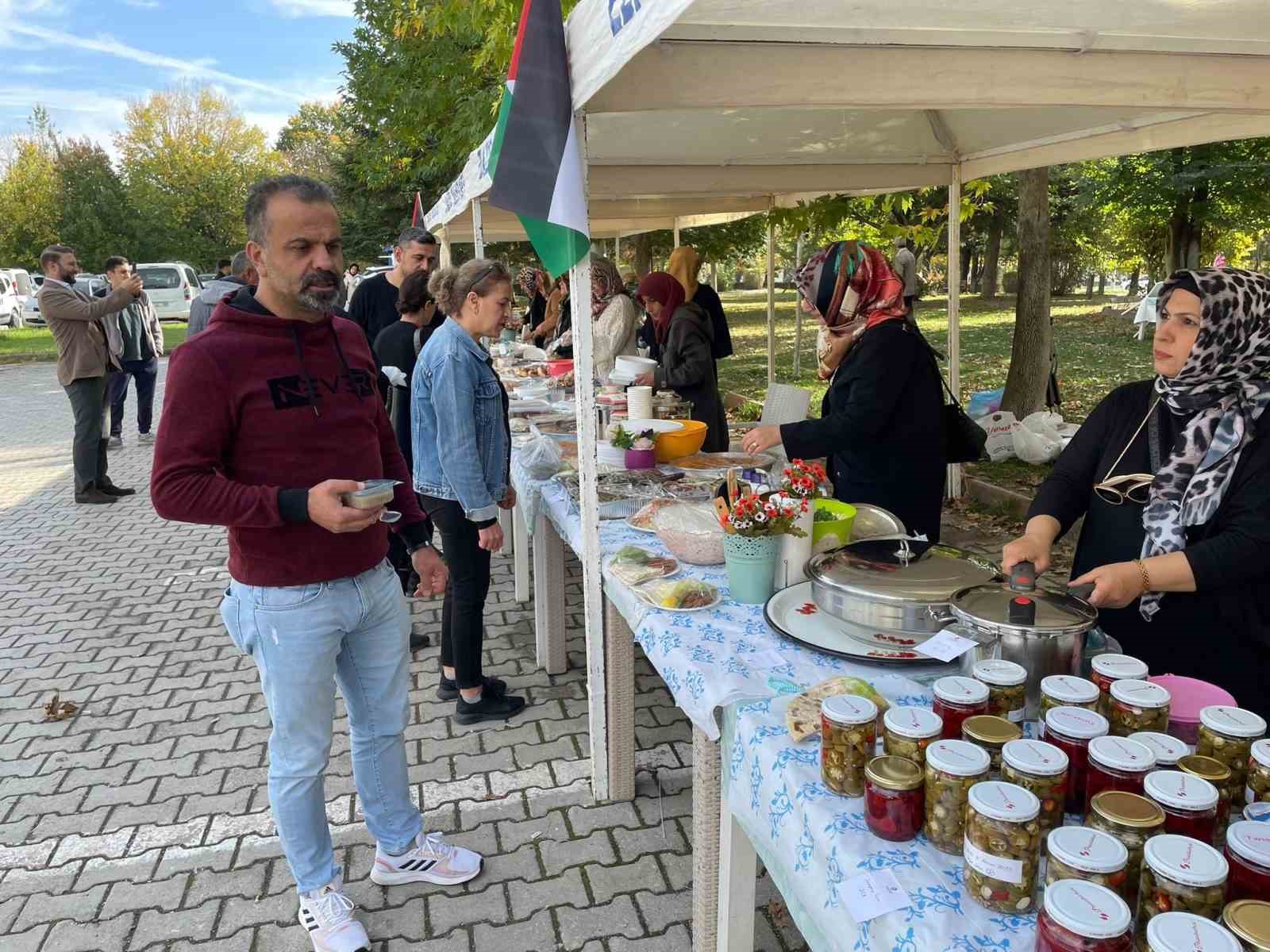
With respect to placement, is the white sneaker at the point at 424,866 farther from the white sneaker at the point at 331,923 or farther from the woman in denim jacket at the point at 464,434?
the woman in denim jacket at the point at 464,434

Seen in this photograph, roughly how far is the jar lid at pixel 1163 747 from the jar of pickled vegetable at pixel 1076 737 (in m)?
0.05

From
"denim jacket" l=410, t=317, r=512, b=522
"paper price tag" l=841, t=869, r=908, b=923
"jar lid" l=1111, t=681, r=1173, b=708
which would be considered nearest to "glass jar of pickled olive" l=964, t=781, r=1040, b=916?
"paper price tag" l=841, t=869, r=908, b=923

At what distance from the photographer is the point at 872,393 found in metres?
2.74

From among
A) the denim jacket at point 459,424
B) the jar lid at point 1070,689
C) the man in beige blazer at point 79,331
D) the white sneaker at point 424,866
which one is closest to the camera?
the jar lid at point 1070,689

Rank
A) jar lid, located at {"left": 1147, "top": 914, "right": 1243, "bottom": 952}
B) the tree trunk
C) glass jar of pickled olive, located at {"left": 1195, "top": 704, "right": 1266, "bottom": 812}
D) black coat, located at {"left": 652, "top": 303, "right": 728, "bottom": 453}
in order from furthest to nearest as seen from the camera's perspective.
A: the tree trunk → black coat, located at {"left": 652, "top": 303, "right": 728, "bottom": 453} → glass jar of pickled olive, located at {"left": 1195, "top": 704, "right": 1266, "bottom": 812} → jar lid, located at {"left": 1147, "top": 914, "right": 1243, "bottom": 952}

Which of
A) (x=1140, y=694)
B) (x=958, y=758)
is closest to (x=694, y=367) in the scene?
(x=1140, y=694)

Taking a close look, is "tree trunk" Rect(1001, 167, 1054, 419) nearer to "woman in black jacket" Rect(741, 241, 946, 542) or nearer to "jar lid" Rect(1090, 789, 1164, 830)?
"woman in black jacket" Rect(741, 241, 946, 542)

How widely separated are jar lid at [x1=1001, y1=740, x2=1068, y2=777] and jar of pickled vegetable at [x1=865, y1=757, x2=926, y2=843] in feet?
0.43

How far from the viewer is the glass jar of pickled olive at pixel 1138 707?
1256 mm

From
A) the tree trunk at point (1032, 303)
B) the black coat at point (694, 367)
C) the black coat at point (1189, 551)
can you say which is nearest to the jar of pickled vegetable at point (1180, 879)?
the black coat at point (1189, 551)

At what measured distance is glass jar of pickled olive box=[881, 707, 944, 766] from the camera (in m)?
1.24

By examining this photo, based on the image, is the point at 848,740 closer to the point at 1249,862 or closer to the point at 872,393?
the point at 1249,862

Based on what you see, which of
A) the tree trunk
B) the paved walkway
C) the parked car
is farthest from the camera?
the parked car

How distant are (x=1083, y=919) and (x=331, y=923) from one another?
1995 mm
